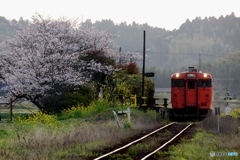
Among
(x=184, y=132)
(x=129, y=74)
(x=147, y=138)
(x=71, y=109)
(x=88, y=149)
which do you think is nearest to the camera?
(x=88, y=149)

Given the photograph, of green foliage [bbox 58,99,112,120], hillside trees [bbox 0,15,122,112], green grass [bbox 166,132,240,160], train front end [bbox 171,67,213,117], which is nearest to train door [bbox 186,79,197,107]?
train front end [bbox 171,67,213,117]

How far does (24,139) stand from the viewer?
17.9m

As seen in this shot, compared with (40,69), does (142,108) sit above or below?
below

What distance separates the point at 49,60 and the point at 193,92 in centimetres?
1052

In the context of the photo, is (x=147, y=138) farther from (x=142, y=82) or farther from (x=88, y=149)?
(x=142, y=82)

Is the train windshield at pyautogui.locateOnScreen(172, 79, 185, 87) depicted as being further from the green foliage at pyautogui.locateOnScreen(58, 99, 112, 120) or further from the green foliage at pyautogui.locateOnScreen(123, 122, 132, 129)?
the green foliage at pyautogui.locateOnScreen(123, 122, 132, 129)

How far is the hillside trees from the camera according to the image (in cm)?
3609

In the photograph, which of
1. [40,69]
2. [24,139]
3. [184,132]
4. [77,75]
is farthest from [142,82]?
[24,139]

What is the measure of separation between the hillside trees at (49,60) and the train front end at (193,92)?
19.2 feet

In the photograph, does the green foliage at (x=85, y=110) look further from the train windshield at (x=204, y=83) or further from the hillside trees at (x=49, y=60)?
the train windshield at (x=204, y=83)

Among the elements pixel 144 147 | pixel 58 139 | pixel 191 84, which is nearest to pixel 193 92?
pixel 191 84

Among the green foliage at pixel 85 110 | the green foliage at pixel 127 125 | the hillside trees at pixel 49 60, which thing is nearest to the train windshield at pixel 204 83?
the green foliage at pixel 85 110

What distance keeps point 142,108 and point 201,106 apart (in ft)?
15.3

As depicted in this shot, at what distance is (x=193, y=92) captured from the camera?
118ft
